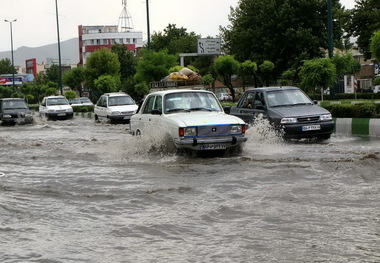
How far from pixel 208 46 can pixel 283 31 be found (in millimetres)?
15679

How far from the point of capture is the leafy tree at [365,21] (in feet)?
134

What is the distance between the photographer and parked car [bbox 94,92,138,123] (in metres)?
28.9

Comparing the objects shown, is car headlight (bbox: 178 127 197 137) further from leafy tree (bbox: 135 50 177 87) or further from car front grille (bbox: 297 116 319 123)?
leafy tree (bbox: 135 50 177 87)

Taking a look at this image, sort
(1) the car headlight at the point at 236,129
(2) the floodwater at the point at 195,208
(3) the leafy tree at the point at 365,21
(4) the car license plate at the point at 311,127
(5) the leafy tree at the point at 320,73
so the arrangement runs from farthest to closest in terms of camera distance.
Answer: (3) the leafy tree at the point at 365,21
(5) the leafy tree at the point at 320,73
(4) the car license plate at the point at 311,127
(1) the car headlight at the point at 236,129
(2) the floodwater at the point at 195,208

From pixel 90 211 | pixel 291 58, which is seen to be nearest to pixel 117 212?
pixel 90 211

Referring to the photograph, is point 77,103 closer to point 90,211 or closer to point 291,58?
point 291,58

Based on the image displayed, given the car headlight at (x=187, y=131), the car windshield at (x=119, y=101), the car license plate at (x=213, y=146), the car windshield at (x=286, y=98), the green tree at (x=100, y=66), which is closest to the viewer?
the car headlight at (x=187, y=131)

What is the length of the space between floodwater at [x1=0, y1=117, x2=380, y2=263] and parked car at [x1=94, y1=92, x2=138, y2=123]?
52.9 ft

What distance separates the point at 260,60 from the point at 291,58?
2489mm

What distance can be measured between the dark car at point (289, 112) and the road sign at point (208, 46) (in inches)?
1865

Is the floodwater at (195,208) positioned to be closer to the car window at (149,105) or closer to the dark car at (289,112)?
the car window at (149,105)

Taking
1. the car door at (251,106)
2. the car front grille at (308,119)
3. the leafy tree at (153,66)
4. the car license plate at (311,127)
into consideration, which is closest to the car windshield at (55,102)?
the leafy tree at (153,66)

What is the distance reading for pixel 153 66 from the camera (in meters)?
45.2

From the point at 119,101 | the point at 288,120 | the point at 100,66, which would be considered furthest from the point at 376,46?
the point at 100,66
